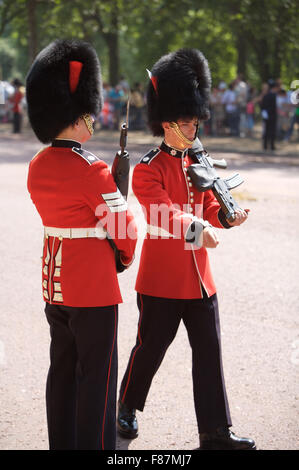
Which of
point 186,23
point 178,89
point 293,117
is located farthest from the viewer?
point 186,23

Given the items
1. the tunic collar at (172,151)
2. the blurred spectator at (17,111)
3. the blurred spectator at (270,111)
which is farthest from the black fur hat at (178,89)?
the blurred spectator at (17,111)

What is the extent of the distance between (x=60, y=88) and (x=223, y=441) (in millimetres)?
1864

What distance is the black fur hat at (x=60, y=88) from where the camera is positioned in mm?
2881

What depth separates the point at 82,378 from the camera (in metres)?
2.93

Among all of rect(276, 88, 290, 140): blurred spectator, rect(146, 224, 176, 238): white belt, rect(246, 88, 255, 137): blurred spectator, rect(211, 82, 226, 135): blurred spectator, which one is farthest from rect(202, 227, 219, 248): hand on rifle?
rect(246, 88, 255, 137): blurred spectator

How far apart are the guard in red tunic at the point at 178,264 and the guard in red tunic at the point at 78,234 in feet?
1.59

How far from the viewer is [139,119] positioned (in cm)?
2300

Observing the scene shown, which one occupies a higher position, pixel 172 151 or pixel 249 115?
pixel 172 151

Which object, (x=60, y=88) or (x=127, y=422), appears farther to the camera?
(x=127, y=422)

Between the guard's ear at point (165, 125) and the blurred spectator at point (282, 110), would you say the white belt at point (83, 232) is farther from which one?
the blurred spectator at point (282, 110)

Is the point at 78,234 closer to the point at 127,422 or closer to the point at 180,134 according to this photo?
the point at 180,134

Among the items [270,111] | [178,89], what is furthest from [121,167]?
[270,111]

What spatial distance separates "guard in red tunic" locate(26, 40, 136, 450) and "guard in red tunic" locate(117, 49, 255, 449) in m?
0.48
